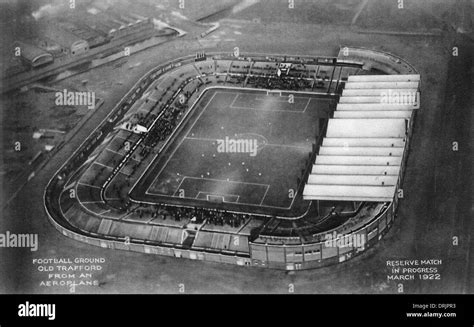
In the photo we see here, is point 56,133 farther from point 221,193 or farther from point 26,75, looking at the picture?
point 221,193

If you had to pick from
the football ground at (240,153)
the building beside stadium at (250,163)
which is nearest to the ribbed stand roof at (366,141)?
the building beside stadium at (250,163)

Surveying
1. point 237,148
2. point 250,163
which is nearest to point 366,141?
point 250,163

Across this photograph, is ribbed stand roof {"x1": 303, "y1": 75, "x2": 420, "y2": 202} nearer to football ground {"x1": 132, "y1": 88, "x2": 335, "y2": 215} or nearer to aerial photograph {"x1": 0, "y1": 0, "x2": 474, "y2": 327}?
aerial photograph {"x1": 0, "y1": 0, "x2": 474, "y2": 327}

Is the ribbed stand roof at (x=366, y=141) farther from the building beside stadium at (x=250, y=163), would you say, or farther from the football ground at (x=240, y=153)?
the football ground at (x=240, y=153)

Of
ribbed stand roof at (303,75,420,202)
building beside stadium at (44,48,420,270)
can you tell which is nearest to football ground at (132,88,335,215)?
building beside stadium at (44,48,420,270)

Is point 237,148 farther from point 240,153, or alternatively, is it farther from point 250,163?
point 250,163
